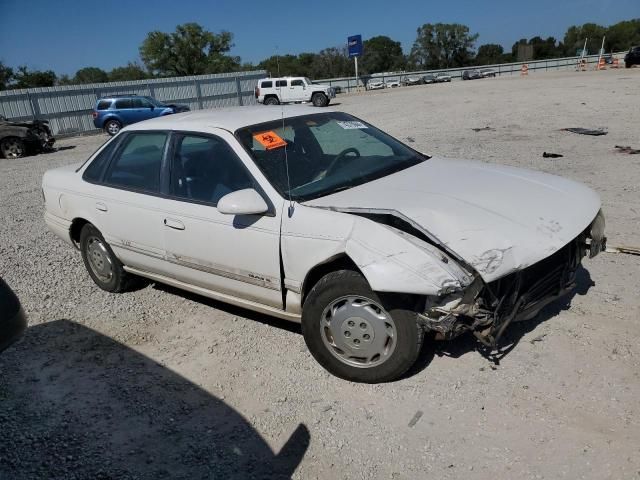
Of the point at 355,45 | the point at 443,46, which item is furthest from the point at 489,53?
the point at 355,45

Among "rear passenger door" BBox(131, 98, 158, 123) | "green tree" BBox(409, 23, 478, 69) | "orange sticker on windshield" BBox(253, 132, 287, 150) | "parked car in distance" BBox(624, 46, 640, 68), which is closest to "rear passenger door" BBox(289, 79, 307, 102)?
"rear passenger door" BBox(131, 98, 158, 123)

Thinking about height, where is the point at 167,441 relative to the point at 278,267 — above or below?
below

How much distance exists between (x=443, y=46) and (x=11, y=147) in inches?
4078

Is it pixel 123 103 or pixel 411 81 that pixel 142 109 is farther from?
pixel 411 81

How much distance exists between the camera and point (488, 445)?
2525 mm

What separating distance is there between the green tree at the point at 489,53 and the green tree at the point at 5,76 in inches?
3321

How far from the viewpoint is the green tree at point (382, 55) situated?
102 metres

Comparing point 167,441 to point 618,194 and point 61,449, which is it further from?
point 618,194

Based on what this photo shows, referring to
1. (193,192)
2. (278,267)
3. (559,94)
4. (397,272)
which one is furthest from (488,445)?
(559,94)

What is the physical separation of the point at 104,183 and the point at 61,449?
235cm

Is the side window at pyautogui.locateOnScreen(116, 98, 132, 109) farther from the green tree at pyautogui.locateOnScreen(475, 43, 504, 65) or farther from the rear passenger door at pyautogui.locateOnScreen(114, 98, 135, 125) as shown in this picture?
the green tree at pyautogui.locateOnScreen(475, 43, 504, 65)

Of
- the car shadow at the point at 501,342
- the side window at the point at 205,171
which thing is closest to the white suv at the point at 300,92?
the side window at the point at 205,171

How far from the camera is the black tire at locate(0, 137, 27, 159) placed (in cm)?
1675

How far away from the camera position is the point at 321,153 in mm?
3816
